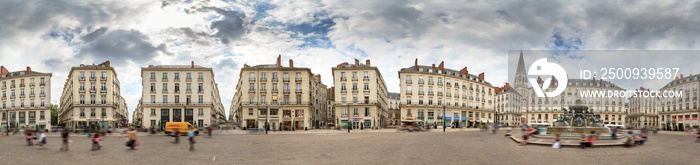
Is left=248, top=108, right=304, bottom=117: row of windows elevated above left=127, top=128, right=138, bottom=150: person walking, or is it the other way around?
left=127, top=128, right=138, bottom=150: person walking

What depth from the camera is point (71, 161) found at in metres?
20.0

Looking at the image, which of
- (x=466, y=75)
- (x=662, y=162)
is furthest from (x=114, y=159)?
(x=466, y=75)

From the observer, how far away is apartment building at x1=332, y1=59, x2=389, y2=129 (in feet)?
260

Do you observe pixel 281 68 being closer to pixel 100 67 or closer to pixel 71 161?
pixel 100 67

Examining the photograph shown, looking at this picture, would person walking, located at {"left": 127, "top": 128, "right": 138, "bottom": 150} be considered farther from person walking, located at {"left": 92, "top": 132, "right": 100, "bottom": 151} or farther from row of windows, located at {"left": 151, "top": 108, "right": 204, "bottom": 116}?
row of windows, located at {"left": 151, "top": 108, "right": 204, "bottom": 116}

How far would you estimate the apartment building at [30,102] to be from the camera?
8275 centimetres

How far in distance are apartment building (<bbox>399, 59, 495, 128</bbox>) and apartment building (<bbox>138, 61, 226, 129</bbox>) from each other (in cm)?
3101

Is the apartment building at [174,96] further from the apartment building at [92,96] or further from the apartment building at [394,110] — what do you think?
the apartment building at [394,110]

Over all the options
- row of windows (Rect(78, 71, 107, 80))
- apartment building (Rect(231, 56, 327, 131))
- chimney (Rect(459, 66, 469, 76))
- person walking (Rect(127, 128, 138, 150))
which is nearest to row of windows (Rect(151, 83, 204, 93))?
apartment building (Rect(231, 56, 327, 131))

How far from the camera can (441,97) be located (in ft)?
288

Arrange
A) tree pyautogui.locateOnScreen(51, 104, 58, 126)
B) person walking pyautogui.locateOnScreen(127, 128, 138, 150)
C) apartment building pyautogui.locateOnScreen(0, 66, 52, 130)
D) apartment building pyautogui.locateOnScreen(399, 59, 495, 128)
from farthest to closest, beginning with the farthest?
1. tree pyautogui.locateOnScreen(51, 104, 58, 126)
2. apartment building pyautogui.locateOnScreen(399, 59, 495, 128)
3. apartment building pyautogui.locateOnScreen(0, 66, 52, 130)
4. person walking pyautogui.locateOnScreen(127, 128, 138, 150)

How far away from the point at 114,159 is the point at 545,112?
125 metres

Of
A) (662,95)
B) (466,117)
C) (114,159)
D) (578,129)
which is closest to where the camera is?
(114,159)

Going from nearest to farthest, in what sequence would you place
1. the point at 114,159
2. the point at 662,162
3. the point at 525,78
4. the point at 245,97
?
the point at 662,162 → the point at 114,159 → the point at 245,97 → the point at 525,78
